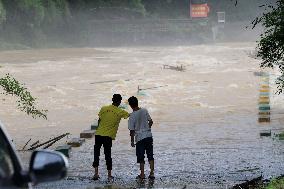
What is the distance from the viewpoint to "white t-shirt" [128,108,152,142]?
11.6 m

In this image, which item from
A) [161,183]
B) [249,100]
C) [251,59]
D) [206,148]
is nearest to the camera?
[161,183]

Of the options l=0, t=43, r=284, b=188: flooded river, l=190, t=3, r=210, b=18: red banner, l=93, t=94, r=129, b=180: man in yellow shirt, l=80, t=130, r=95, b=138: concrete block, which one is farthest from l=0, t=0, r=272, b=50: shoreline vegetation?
l=93, t=94, r=129, b=180: man in yellow shirt

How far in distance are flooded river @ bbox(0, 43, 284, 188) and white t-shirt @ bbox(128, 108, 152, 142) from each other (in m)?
0.92

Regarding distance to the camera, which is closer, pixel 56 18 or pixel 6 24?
pixel 6 24

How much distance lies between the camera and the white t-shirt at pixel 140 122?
1162cm

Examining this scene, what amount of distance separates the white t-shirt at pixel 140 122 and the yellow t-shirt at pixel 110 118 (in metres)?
0.13

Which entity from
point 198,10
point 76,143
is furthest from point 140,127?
point 198,10

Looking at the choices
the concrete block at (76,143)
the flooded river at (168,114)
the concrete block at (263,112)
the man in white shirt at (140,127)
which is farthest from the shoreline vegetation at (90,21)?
the man in white shirt at (140,127)

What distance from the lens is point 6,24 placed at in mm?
78750

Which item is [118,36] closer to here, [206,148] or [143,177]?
[206,148]

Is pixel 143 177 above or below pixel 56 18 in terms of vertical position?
below

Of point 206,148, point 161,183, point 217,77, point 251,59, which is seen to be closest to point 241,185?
point 161,183

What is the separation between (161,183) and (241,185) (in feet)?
5.06

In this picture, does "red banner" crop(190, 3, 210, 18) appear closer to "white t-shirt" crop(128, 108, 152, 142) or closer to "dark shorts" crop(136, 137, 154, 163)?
"dark shorts" crop(136, 137, 154, 163)
